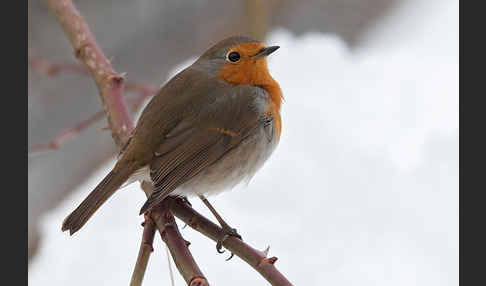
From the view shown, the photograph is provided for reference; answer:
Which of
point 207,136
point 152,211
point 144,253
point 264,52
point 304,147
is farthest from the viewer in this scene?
point 304,147

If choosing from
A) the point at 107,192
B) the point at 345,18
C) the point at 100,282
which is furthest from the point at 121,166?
the point at 345,18

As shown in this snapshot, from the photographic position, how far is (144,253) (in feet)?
5.10

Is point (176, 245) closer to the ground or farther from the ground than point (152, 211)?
closer to the ground

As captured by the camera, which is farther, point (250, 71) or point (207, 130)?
point (250, 71)

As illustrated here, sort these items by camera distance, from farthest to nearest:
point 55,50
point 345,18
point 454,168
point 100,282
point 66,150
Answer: point 345,18 < point 66,150 < point 55,50 < point 454,168 < point 100,282

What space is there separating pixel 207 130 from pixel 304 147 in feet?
3.95

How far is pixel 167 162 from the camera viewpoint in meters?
1.93

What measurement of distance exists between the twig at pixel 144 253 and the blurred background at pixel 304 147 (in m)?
0.82

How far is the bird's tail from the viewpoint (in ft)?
5.74

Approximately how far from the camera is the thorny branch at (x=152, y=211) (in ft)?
4.91

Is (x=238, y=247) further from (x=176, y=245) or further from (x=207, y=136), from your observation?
(x=207, y=136)

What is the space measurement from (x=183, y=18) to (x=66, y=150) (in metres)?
1.00

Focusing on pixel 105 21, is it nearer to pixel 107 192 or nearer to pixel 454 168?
pixel 107 192

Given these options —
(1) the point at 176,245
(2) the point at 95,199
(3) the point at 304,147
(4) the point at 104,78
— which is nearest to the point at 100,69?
(4) the point at 104,78
